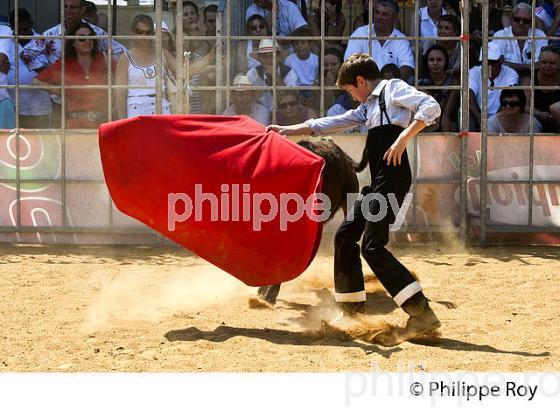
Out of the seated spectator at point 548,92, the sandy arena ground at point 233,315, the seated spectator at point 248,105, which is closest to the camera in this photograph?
the sandy arena ground at point 233,315

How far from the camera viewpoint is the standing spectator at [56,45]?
9.05m

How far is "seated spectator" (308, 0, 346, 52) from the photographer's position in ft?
29.8

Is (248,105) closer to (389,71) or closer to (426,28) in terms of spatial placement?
(389,71)

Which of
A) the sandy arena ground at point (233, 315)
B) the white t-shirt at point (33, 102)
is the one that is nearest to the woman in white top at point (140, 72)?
the white t-shirt at point (33, 102)

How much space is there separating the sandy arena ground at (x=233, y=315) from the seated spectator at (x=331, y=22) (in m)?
2.19

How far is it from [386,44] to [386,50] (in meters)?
0.06

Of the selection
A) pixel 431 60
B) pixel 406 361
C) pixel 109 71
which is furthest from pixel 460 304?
pixel 109 71

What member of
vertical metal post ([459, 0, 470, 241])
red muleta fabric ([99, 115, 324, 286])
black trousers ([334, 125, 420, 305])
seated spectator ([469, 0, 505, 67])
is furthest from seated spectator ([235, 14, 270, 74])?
black trousers ([334, 125, 420, 305])

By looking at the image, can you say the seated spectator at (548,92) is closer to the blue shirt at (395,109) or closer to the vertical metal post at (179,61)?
the vertical metal post at (179,61)

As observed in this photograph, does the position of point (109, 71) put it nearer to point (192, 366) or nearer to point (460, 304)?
point (460, 304)

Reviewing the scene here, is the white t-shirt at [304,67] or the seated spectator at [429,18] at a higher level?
the seated spectator at [429,18]

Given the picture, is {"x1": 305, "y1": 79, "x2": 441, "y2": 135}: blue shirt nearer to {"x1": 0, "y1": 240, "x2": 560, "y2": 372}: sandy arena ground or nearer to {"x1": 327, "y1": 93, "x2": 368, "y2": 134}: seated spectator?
{"x1": 0, "y1": 240, "x2": 560, "y2": 372}: sandy arena ground

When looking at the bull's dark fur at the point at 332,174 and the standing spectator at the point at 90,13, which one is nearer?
the bull's dark fur at the point at 332,174

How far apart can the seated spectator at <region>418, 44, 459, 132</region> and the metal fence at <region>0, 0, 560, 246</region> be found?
3.9 inches
